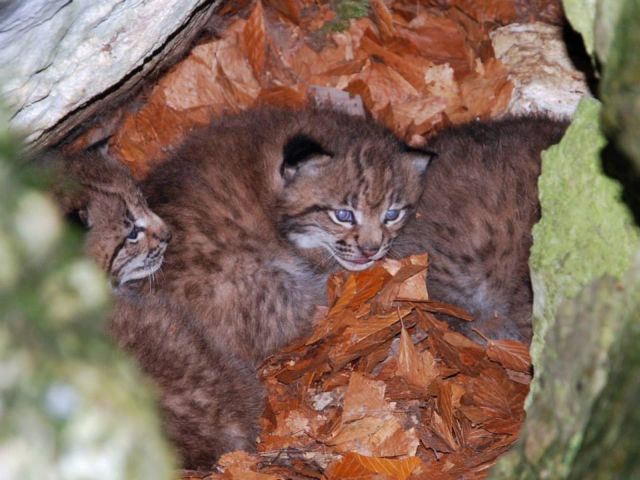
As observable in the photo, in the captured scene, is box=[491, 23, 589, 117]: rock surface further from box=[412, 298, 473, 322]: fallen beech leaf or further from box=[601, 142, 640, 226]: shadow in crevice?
box=[601, 142, 640, 226]: shadow in crevice

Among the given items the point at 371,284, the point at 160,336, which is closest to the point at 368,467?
the point at 160,336

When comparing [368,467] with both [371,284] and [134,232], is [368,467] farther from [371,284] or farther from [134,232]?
[134,232]

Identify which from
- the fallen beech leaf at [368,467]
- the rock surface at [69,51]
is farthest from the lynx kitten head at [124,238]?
the fallen beech leaf at [368,467]

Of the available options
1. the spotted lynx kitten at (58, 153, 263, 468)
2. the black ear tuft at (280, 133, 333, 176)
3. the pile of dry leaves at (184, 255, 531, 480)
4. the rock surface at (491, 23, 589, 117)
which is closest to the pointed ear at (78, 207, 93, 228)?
the spotted lynx kitten at (58, 153, 263, 468)

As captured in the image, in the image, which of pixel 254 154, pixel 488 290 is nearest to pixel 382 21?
pixel 254 154

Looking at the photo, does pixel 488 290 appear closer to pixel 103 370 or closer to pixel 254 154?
pixel 254 154

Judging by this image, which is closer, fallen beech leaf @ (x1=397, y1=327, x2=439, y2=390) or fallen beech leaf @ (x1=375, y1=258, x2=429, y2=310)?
fallen beech leaf @ (x1=397, y1=327, x2=439, y2=390)
